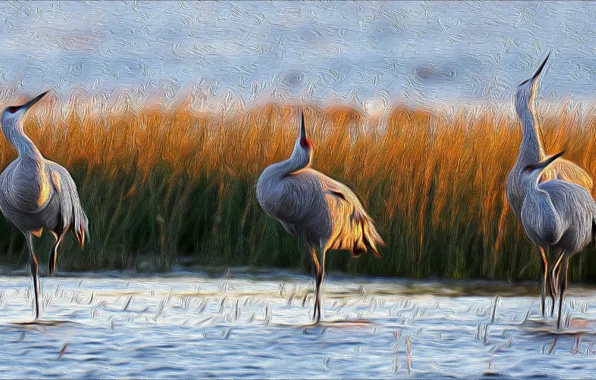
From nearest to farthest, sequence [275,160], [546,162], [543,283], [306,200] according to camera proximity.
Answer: [546,162], [306,200], [543,283], [275,160]

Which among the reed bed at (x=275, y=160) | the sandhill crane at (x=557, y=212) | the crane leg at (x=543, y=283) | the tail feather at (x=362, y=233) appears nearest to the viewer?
the sandhill crane at (x=557, y=212)

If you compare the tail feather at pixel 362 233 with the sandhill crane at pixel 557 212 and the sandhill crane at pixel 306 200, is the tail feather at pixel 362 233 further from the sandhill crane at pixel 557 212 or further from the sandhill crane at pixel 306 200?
the sandhill crane at pixel 557 212

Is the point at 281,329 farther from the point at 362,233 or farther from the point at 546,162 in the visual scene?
the point at 546,162

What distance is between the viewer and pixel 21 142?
7965mm

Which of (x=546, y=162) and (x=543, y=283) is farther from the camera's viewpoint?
(x=543, y=283)

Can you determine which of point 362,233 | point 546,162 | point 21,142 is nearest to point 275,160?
point 362,233

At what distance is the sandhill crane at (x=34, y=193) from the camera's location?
7855 mm

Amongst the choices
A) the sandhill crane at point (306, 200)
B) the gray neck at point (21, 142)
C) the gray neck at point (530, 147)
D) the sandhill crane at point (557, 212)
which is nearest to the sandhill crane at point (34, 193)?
the gray neck at point (21, 142)

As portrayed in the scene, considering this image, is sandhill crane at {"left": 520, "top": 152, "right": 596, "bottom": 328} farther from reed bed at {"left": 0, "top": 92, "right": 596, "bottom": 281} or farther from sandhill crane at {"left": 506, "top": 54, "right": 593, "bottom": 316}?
reed bed at {"left": 0, "top": 92, "right": 596, "bottom": 281}

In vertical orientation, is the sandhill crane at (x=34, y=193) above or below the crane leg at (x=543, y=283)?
above

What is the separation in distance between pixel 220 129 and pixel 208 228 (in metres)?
1.43

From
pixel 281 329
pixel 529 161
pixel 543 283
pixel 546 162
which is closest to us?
pixel 281 329

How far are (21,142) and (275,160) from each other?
10.3ft

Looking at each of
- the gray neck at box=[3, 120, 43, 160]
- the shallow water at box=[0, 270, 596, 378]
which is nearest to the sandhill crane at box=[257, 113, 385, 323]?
the shallow water at box=[0, 270, 596, 378]
